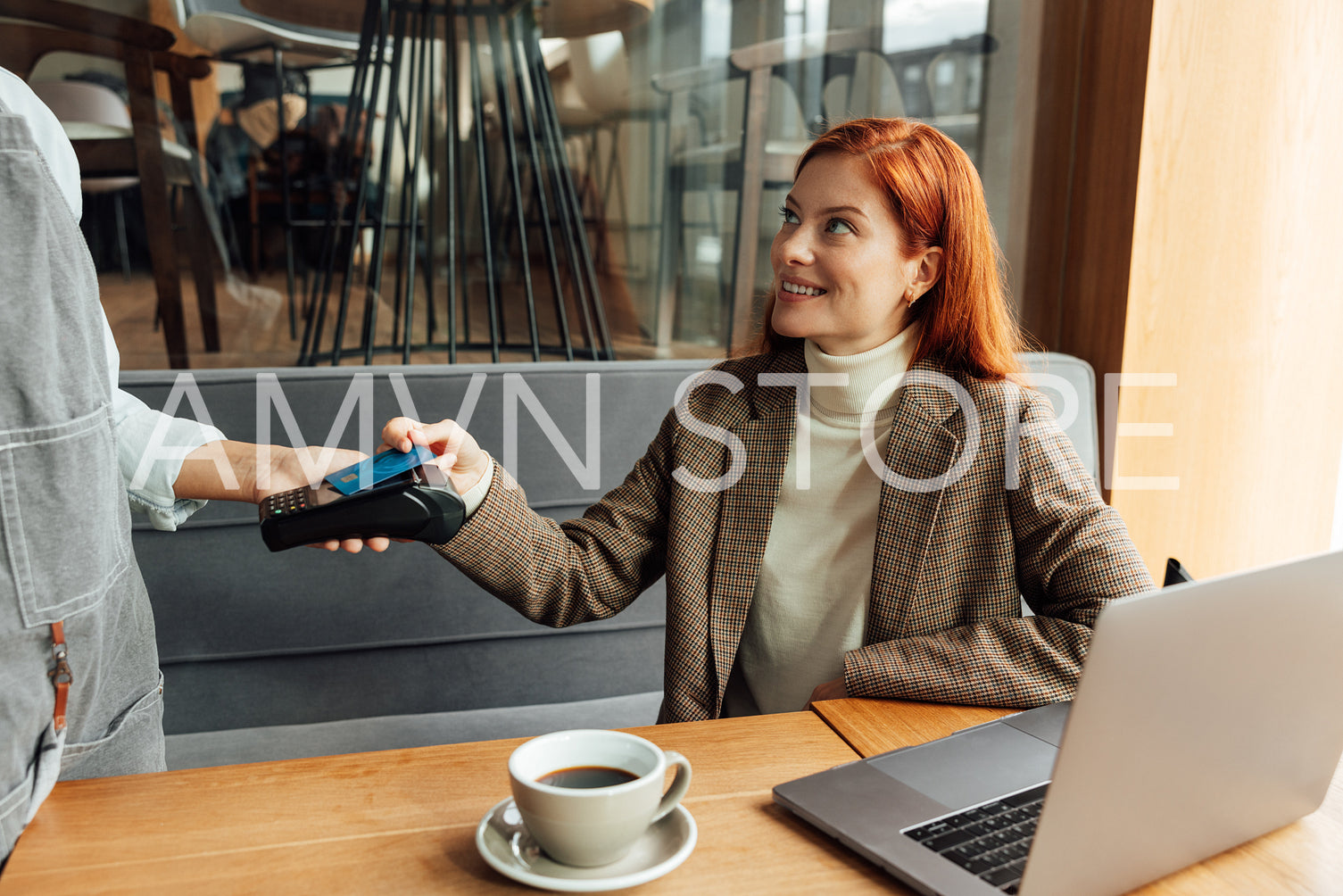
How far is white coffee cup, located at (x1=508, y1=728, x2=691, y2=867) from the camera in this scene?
20.3 inches

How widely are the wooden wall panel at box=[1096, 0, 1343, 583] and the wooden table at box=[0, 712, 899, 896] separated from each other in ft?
4.52

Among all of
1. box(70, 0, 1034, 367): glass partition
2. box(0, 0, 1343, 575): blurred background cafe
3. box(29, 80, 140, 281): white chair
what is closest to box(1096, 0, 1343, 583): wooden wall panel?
box(0, 0, 1343, 575): blurred background cafe

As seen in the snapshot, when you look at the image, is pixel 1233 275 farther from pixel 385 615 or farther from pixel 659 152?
pixel 385 615

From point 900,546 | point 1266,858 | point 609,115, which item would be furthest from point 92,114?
point 1266,858

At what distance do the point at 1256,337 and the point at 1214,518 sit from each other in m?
0.34

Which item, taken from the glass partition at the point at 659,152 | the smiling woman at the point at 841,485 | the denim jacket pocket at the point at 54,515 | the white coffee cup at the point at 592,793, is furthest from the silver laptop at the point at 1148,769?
the glass partition at the point at 659,152

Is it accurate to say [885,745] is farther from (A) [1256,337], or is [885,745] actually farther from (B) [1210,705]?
(A) [1256,337]

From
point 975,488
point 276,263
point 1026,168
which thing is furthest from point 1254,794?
point 276,263

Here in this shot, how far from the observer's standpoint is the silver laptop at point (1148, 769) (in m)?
0.48

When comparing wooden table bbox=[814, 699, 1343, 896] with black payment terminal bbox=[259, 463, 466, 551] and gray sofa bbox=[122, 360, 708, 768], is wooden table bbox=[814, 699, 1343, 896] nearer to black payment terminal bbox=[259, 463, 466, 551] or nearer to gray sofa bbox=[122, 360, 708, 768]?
black payment terminal bbox=[259, 463, 466, 551]

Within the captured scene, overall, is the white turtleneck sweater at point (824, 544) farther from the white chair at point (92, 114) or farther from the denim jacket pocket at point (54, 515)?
the white chair at point (92, 114)

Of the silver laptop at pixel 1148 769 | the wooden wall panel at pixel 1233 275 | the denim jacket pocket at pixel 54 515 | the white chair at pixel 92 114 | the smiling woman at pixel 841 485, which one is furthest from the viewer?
the white chair at pixel 92 114

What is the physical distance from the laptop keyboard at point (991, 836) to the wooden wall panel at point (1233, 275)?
1.34 metres

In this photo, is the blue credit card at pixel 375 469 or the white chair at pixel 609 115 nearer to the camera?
the blue credit card at pixel 375 469
